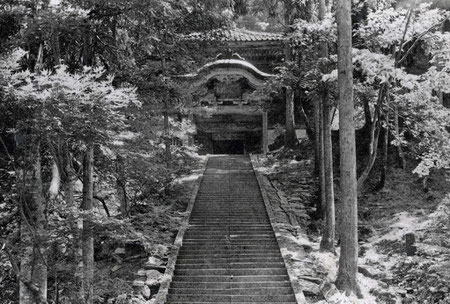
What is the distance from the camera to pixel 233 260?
34.3 ft

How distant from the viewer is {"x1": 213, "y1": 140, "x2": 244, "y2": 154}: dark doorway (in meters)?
26.8

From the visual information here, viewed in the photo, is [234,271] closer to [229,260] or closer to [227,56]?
[229,260]

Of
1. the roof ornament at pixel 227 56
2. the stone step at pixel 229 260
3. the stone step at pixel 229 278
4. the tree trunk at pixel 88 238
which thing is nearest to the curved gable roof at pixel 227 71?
the roof ornament at pixel 227 56

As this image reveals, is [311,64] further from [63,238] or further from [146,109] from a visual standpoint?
[63,238]

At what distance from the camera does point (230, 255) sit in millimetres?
10688

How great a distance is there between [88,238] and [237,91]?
1718cm

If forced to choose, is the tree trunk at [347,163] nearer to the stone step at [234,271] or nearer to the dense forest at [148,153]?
the dense forest at [148,153]

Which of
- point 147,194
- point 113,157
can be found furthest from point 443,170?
point 113,157

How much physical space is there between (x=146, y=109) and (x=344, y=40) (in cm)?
444

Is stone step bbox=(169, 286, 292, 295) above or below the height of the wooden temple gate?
below

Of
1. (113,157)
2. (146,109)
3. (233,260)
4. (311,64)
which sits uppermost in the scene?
(311,64)

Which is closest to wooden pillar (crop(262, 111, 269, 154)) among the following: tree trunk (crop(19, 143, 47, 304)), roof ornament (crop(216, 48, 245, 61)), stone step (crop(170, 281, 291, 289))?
roof ornament (crop(216, 48, 245, 61))

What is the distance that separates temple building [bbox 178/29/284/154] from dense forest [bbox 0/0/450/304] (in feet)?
20.3

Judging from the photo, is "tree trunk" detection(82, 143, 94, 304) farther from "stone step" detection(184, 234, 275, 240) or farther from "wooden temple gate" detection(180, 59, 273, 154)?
"wooden temple gate" detection(180, 59, 273, 154)
